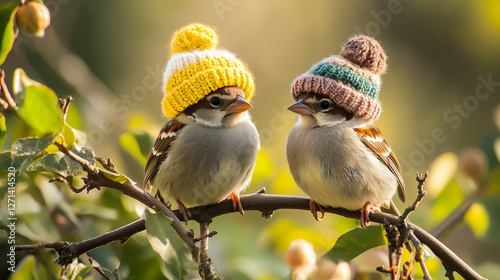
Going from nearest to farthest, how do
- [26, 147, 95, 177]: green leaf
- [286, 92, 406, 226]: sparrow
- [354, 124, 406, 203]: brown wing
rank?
1. [26, 147, 95, 177]: green leaf
2. [286, 92, 406, 226]: sparrow
3. [354, 124, 406, 203]: brown wing

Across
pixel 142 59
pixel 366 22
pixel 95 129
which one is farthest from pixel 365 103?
pixel 366 22

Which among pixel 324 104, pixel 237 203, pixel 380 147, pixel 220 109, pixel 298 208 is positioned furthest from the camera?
pixel 380 147

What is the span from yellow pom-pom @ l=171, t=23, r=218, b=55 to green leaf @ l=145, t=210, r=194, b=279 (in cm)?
88

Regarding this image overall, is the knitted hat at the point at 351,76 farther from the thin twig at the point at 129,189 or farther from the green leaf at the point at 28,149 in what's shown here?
the green leaf at the point at 28,149

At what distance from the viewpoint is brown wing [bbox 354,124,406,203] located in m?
2.27

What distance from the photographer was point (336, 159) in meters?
2.10

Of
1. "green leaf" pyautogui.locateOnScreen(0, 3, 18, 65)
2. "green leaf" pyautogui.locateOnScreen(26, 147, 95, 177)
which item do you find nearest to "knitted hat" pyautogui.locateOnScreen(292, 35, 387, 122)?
"green leaf" pyautogui.locateOnScreen(26, 147, 95, 177)

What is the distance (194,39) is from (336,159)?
72 cm

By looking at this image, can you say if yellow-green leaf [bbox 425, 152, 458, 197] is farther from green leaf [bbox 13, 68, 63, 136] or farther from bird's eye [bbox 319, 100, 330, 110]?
green leaf [bbox 13, 68, 63, 136]

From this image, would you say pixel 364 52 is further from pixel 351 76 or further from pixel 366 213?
pixel 366 213

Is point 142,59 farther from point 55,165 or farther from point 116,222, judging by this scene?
point 55,165

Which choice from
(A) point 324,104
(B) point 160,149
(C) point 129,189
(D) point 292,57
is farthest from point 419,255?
(D) point 292,57

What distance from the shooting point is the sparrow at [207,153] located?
6.86 ft

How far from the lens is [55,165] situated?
1306mm
